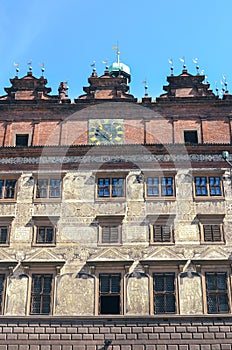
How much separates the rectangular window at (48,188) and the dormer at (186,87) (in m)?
5.60

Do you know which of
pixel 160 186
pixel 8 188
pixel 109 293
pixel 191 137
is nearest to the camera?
pixel 109 293

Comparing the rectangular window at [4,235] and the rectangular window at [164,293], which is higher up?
the rectangular window at [4,235]

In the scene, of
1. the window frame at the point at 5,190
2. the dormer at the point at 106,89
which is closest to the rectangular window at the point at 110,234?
the window frame at the point at 5,190

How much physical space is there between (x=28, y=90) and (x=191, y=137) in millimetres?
7211

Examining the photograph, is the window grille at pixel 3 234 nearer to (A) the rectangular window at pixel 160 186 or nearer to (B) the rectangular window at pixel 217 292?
(A) the rectangular window at pixel 160 186

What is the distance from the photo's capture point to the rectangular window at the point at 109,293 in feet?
54.7

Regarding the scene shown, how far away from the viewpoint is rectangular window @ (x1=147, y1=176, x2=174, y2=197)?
18.4 metres

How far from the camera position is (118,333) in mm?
16125

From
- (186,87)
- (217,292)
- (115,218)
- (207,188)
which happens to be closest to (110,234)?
(115,218)

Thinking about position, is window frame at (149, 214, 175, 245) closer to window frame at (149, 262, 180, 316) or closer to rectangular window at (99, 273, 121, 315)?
window frame at (149, 262, 180, 316)

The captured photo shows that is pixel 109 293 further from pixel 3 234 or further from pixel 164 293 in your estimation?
pixel 3 234

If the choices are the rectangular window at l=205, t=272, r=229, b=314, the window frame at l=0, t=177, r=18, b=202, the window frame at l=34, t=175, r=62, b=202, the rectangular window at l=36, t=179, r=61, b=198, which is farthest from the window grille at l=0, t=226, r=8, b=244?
the rectangular window at l=205, t=272, r=229, b=314

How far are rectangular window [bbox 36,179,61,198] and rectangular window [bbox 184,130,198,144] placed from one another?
5.34 m

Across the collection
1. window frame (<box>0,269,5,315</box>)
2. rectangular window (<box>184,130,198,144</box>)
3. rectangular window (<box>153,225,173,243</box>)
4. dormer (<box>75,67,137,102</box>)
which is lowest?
window frame (<box>0,269,5,315</box>)
